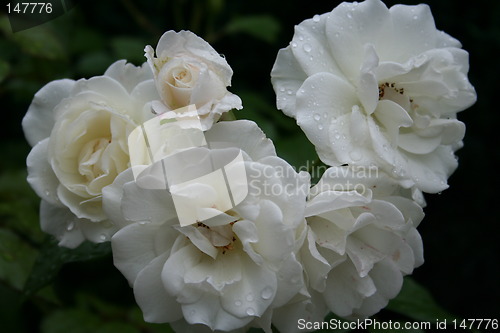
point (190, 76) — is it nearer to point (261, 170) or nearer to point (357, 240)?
point (261, 170)

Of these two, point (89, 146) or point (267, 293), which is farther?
point (89, 146)

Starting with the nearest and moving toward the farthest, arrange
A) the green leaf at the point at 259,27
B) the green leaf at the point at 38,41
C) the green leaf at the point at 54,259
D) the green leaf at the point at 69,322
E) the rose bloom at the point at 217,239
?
the rose bloom at the point at 217,239 → the green leaf at the point at 54,259 → the green leaf at the point at 69,322 → the green leaf at the point at 38,41 → the green leaf at the point at 259,27

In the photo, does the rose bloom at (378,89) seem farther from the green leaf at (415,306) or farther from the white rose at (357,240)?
the green leaf at (415,306)

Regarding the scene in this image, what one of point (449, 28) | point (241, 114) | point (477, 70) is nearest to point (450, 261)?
point (477, 70)

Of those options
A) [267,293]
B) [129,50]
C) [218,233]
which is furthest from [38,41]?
[267,293]

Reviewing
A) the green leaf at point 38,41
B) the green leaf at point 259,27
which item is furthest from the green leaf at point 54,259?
the green leaf at point 259,27

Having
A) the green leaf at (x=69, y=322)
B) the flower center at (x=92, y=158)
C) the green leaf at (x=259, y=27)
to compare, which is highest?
the flower center at (x=92, y=158)

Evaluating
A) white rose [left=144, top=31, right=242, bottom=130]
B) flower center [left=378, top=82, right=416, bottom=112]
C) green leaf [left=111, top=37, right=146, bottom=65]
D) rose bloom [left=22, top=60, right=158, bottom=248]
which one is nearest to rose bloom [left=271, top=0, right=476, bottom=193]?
flower center [left=378, top=82, right=416, bottom=112]
